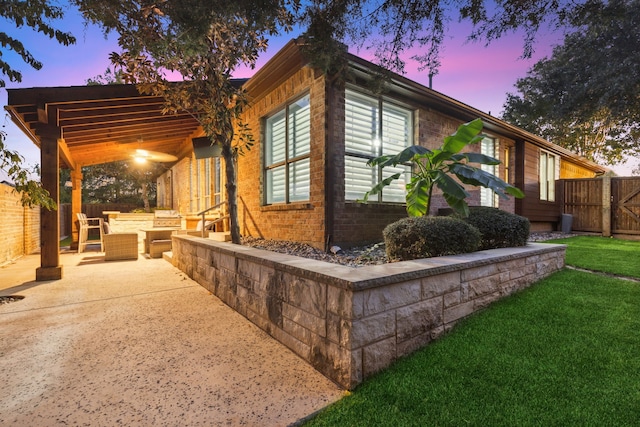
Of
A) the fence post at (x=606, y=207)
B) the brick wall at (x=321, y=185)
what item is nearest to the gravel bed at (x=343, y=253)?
the brick wall at (x=321, y=185)

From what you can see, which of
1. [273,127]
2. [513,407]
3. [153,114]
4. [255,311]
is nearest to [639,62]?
[273,127]

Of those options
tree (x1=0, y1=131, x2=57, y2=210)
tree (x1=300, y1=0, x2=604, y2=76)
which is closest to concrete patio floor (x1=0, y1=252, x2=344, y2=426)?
tree (x1=0, y1=131, x2=57, y2=210)

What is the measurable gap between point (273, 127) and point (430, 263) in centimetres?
576

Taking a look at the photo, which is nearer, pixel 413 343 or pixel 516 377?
pixel 516 377

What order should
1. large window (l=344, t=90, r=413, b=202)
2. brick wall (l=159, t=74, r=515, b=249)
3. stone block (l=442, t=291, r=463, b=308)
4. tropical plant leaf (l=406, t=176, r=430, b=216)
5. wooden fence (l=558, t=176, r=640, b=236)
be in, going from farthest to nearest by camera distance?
wooden fence (l=558, t=176, r=640, b=236) < large window (l=344, t=90, r=413, b=202) < brick wall (l=159, t=74, r=515, b=249) < tropical plant leaf (l=406, t=176, r=430, b=216) < stone block (l=442, t=291, r=463, b=308)

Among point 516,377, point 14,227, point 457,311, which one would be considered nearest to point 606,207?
point 457,311

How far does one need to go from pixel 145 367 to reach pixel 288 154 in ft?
16.4

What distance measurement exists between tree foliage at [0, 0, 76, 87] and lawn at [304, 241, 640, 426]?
5.57 meters

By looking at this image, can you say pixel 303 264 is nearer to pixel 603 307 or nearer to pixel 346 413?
pixel 346 413

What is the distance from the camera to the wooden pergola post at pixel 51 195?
5129 mm

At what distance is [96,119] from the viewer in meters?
6.50

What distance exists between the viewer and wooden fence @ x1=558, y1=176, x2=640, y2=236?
9.98m

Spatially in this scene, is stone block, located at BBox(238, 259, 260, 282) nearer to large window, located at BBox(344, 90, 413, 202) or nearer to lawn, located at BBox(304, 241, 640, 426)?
lawn, located at BBox(304, 241, 640, 426)

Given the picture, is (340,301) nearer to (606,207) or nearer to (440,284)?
(440,284)
